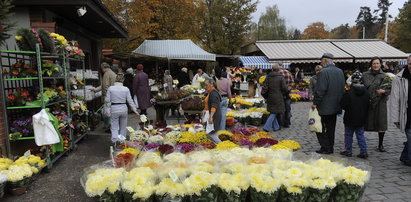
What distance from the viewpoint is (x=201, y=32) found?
31.7 meters

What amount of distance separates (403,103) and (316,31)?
55.8 metres

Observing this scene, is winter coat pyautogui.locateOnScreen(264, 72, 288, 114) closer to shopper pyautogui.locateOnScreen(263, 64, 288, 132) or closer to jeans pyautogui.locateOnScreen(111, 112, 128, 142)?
shopper pyautogui.locateOnScreen(263, 64, 288, 132)

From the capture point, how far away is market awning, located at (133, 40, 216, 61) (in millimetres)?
18369

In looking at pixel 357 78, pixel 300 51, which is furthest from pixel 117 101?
pixel 300 51

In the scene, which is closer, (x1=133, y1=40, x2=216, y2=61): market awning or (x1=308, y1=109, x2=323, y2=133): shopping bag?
(x1=308, y1=109, x2=323, y2=133): shopping bag

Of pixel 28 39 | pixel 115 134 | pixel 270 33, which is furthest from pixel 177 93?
pixel 270 33

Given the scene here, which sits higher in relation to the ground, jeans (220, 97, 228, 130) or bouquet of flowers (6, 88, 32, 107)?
bouquet of flowers (6, 88, 32, 107)

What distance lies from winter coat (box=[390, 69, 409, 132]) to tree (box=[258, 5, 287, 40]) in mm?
42742

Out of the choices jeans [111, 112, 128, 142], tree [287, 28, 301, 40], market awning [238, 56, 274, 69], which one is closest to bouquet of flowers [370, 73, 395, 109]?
jeans [111, 112, 128, 142]

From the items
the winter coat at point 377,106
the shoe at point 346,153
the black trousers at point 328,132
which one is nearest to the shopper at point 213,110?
the black trousers at point 328,132

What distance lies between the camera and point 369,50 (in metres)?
22.8

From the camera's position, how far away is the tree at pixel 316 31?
5542cm

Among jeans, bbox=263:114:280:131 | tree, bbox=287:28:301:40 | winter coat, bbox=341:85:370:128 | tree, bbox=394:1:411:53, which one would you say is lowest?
jeans, bbox=263:114:280:131

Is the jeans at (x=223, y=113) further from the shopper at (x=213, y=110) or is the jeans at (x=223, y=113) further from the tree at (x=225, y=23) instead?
the tree at (x=225, y=23)
